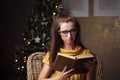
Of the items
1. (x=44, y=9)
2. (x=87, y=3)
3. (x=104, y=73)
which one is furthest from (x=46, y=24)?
(x=104, y=73)

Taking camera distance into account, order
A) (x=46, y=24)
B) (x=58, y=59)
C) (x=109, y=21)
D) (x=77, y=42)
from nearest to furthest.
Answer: (x=58, y=59)
(x=77, y=42)
(x=46, y=24)
(x=109, y=21)

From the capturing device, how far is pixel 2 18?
3.75m

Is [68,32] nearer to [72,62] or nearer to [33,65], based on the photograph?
[72,62]

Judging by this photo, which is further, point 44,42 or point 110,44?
point 110,44

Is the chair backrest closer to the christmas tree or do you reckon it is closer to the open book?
the open book

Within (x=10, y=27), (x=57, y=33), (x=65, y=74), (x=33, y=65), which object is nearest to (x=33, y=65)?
(x=33, y=65)

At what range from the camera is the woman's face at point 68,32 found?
5.79ft

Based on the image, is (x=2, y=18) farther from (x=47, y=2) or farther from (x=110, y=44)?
(x=110, y=44)

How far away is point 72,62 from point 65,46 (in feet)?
0.61

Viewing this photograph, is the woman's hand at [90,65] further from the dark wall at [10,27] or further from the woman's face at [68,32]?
the dark wall at [10,27]

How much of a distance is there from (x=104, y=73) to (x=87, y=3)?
97 centimetres

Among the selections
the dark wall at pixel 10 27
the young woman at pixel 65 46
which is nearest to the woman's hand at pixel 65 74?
the young woman at pixel 65 46

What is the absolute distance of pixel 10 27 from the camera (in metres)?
3.77

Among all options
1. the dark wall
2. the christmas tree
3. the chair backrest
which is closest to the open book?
the chair backrest
